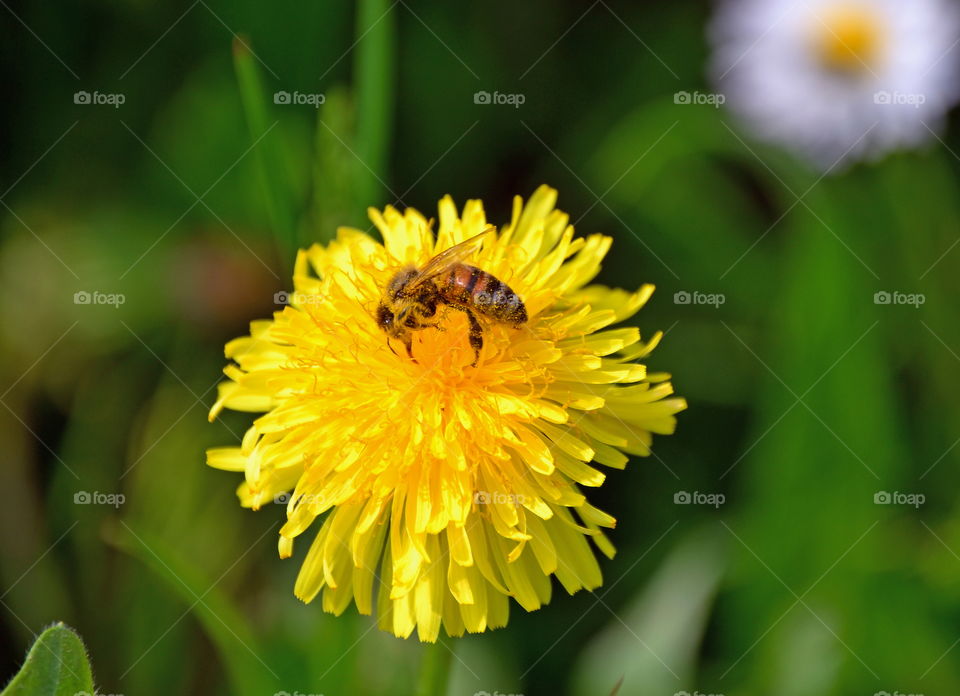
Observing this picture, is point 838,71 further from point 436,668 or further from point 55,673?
point 55,673

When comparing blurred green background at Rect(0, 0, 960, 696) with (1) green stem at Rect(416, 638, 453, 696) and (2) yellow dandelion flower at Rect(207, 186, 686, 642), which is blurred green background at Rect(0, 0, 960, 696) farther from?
(2) yellow dandelion flower at Rect(207, 186, 686, 642)

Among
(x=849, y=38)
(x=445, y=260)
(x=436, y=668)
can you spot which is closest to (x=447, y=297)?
(x=445, y=260)

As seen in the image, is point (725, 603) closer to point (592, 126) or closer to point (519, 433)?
point (519, 433)

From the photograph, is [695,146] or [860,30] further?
[860,30]

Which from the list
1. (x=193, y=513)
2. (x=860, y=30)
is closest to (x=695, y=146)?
(x=860, y=30)

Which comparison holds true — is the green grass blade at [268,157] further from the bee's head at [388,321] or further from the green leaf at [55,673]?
the green leaf at [55,673]

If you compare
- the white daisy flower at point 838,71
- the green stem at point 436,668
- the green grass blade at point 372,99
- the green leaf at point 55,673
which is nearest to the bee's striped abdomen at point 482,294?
the green stem at point 436,668
